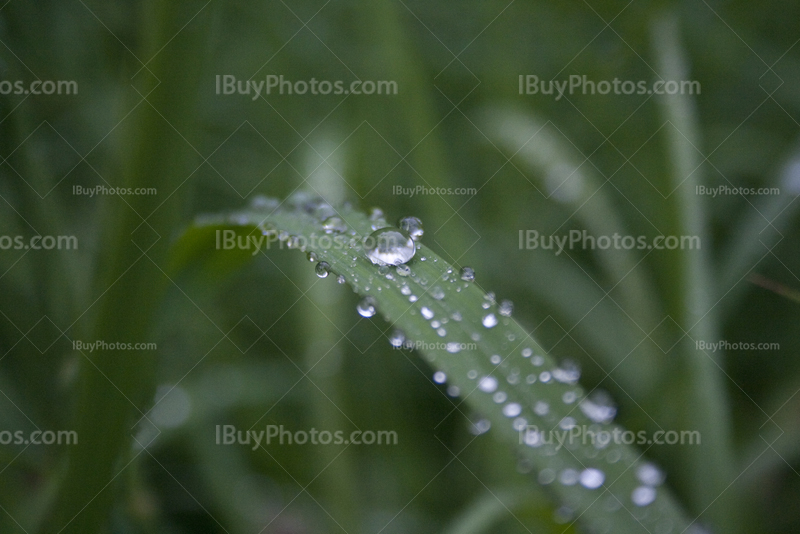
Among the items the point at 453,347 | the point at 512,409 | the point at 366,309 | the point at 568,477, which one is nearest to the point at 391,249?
the point at 366,309

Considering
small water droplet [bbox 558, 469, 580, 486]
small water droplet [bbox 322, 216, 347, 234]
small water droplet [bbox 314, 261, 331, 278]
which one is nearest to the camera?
small water droplet [bbox 558, 469, 580, 486]

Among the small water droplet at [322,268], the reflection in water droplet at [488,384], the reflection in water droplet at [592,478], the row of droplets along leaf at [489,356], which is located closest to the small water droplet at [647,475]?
the row of droplets along leaf at [489,356]

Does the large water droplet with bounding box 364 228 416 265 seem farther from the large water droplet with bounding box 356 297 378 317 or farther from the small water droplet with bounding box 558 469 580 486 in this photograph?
the small water droplet with bounding box 558 469 580 486

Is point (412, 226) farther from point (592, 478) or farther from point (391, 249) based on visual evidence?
point (592, 478)

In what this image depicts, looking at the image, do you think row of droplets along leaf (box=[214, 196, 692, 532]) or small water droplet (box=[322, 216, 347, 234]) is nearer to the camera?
row of droplets along leaf (box=[214, 196, 692, 532])

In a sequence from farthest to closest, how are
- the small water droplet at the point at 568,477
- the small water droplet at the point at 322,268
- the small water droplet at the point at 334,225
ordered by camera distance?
the small water droplet at the point at 334,225, the small water droplet at the point at 322,268, the small water droplet at the point at 568,477

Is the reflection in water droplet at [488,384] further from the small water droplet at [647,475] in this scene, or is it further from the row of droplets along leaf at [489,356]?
the small water droplet at [647,475]

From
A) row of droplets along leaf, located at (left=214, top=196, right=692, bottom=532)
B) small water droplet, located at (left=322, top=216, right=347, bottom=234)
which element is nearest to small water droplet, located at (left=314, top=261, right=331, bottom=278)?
row of droplets along leaf, located at (left=214, top=196, right=692, bottom=532)
